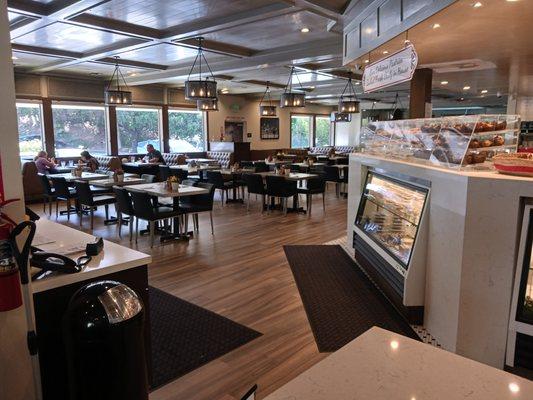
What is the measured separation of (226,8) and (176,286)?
3.62 m

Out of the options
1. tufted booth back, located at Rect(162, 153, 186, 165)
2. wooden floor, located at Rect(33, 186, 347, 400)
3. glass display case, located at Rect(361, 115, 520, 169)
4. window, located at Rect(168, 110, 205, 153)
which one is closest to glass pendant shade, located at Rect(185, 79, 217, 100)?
wooden floor, located at Rect(33, 186, 347, 400)

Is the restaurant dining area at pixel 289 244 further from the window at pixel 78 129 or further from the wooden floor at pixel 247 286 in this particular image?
the window at pixel 78 129

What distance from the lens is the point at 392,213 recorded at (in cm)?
416

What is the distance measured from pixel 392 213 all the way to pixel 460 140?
4.15 ft

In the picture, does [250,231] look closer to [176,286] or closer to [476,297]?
[176,286]

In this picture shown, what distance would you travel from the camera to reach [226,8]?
543 centimetres

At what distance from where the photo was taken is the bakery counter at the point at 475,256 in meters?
→ 2.56

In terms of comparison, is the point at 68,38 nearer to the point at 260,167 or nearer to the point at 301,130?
the point at 260,167

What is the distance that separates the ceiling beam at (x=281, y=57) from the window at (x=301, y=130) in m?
9.25

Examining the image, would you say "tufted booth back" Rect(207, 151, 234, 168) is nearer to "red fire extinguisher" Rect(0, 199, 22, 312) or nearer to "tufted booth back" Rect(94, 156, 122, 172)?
"tufted booth back" Rect(94, 156, 122, 172)

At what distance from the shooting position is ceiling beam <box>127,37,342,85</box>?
23.6 ft

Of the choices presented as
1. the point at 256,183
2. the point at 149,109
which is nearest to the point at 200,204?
the point at 256,183

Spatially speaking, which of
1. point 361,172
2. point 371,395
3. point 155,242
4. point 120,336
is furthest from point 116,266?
point 155,242

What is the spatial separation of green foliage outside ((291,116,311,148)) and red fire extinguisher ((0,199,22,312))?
57.2ft
